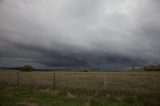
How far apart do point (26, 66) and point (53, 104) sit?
71.4 m

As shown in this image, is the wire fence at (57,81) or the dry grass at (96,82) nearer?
the dry grass at (96,82)

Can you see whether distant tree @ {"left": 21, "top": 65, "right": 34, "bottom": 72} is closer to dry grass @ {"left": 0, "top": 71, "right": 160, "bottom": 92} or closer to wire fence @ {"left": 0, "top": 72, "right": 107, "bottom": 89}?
dry grass @ {"left": 0, "top": 71, "right": 160, "bottom": 92}

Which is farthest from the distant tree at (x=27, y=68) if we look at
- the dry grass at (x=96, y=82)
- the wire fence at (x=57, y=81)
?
the wire fence at (x=57, y=81)

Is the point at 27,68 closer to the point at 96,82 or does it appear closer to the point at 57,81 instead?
the point at 57,81

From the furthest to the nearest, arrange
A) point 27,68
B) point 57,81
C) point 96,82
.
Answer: point 27,68 → point 57,81 → point 96,82

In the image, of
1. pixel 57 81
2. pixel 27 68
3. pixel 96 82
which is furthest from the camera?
pixel 27 68

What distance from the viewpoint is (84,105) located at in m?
11.7

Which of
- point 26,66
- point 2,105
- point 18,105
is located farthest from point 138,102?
point 26,66

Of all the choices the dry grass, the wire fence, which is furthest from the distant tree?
the wire fence

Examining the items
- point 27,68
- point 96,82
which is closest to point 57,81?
point 96,82

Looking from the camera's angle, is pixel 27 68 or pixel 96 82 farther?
pixel 27 68

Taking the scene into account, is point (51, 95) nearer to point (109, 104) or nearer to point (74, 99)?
point (74, 99)

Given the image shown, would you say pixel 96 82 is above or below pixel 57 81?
below

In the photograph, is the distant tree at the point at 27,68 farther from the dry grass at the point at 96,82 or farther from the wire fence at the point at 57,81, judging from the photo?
the wire fence at the point at 57,81
